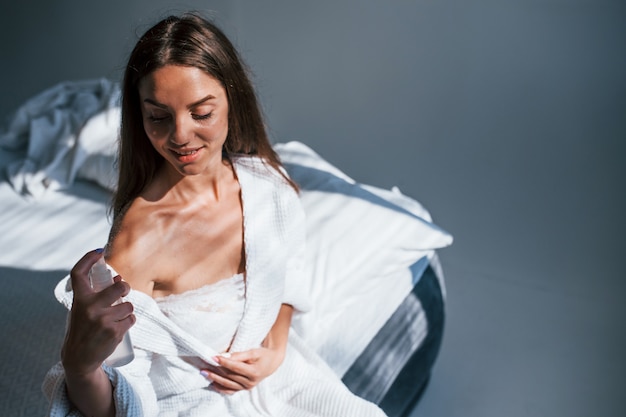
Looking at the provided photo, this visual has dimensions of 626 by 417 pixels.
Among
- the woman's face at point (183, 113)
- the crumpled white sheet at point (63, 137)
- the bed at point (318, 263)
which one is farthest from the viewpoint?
the crumpled white sheet at point (63, 137)

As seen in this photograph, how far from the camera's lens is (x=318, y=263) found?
5.41ft

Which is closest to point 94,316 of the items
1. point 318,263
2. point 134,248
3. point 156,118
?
point 134,248

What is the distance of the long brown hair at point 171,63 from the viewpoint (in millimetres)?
1141

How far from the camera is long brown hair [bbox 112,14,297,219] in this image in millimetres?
1141

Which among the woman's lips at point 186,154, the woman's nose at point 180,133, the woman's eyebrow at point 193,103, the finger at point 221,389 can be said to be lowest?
the finger at point 221,389

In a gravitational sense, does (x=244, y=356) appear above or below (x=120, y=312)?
below

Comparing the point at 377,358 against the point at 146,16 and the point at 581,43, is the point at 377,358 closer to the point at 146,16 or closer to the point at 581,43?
the point at 581,43

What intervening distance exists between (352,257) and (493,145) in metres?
0.84

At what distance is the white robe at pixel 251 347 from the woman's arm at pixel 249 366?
0.05 feet

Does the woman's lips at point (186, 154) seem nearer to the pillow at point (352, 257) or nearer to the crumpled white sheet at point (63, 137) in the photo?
the pillow at point (352, 257)

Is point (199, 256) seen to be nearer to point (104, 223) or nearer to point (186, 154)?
point (186, 154)

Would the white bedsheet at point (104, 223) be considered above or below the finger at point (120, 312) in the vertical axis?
below

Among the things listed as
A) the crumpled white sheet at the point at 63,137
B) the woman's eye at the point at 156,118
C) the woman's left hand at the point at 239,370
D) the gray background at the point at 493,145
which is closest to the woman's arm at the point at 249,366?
the woman's left hand at the point at 239,370

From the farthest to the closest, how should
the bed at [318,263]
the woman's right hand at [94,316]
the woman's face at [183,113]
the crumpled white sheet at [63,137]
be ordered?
the crumpled white sheet at [63,137], the bed at [318,263], the woman's face at [183,113], the woman's right hand at [94,316]
